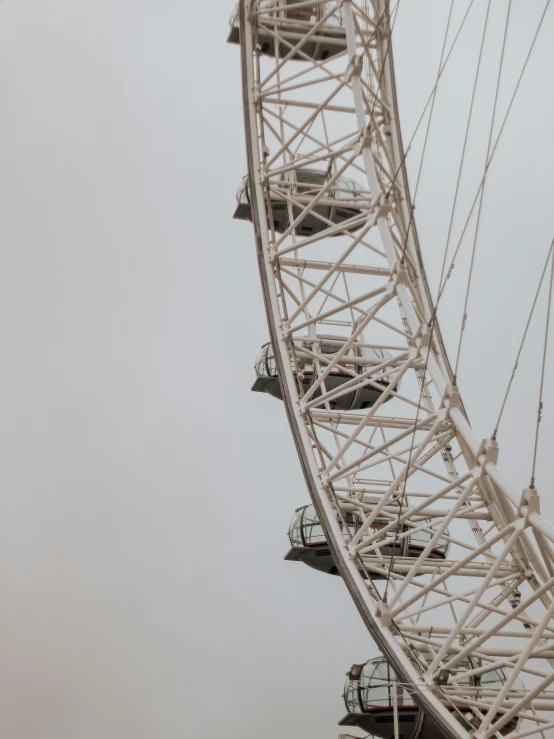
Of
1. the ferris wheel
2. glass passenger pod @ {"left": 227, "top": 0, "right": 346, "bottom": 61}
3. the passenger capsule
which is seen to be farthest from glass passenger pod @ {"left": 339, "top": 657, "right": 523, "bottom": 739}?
glass passenger pod @ {"left": 227, "top": 0, "right": 346, "bottom": 61}

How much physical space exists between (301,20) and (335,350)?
23.7ft

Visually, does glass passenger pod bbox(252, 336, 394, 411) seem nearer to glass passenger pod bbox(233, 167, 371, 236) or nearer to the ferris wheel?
the ferris wheel

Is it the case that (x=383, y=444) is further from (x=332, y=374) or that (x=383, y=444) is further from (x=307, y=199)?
(x=307, y=199)

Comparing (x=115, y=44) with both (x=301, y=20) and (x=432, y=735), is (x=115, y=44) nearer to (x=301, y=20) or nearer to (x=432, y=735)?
(x=301, y=20)

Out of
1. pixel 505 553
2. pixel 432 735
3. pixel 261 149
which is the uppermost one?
pixel 261 149

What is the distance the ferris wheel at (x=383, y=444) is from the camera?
1492 centimetres

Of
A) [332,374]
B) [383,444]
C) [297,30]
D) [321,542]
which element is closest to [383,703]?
[321,542]

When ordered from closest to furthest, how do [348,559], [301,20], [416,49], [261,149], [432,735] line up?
1. [348,559]
2. [432,735]
3. [261,149]
4. [301,20]
5. [416,49]

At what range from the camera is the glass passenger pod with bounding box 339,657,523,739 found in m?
18.5

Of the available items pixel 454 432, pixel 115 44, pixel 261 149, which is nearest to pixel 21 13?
pixel 115 44

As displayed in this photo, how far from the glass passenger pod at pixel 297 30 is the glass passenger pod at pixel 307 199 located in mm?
2465

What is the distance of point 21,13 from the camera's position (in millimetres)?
40812

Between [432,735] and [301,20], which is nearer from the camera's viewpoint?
[432,735]

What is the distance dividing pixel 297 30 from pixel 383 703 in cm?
1374
